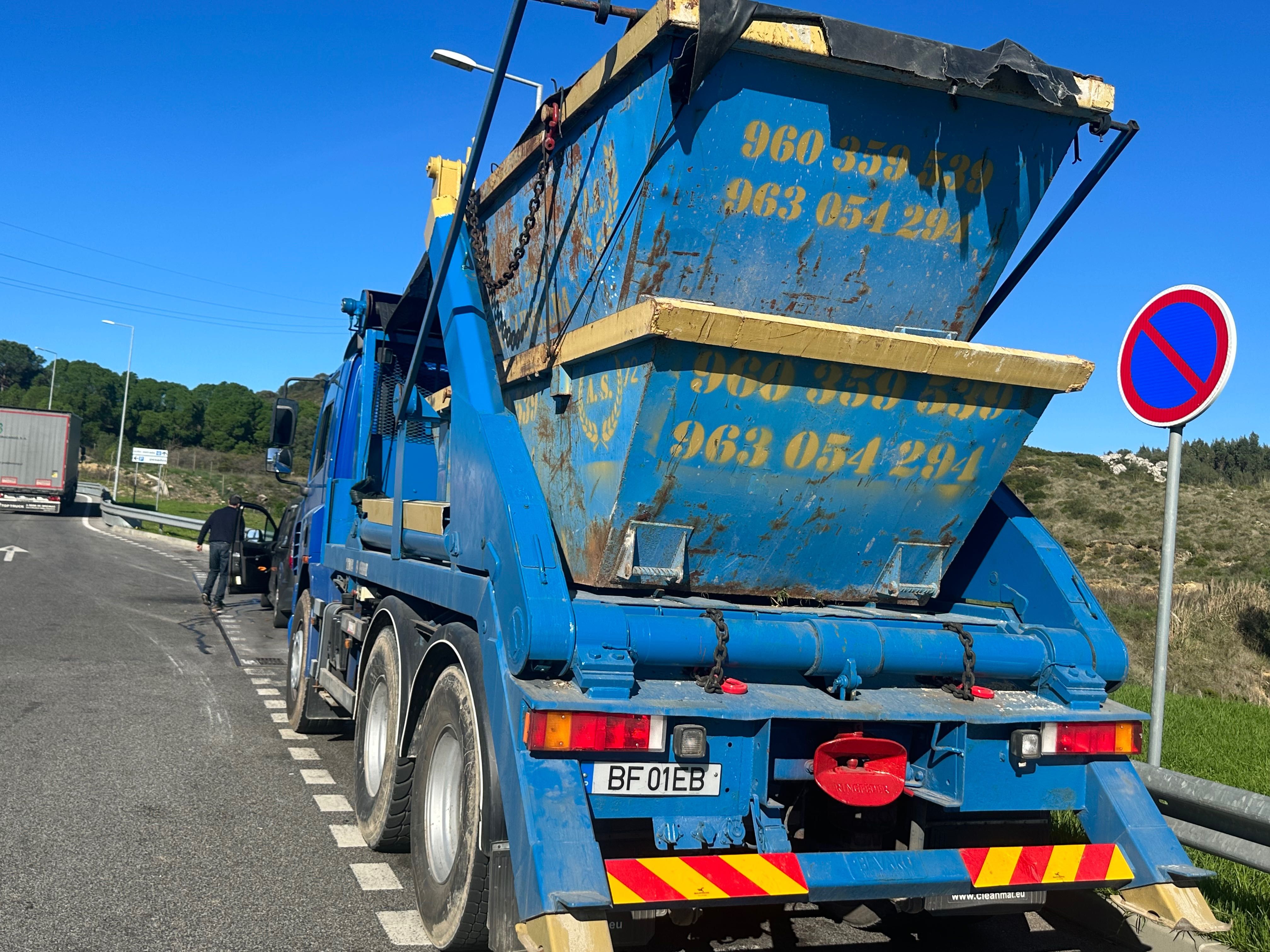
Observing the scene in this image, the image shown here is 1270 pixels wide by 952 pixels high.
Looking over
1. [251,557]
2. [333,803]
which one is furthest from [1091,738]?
[251,557]

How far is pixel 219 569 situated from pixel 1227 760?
1381 cm

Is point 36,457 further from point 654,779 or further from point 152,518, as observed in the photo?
point 654,779

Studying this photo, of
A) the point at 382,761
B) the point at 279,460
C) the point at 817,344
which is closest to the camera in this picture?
the point at 817,344

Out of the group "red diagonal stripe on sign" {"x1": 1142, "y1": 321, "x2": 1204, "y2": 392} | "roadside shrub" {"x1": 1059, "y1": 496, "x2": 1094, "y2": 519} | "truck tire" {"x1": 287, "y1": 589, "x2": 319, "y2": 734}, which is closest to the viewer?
"red diagonal stripe on sign" {"x1": 1142, "y1": 321, "x2": 1204, "y2": 392}

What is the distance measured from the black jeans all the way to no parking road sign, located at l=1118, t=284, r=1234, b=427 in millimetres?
14104

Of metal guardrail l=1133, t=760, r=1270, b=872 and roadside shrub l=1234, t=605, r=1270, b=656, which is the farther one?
roadside shrub l=1234, t=605, r=1270, b=656

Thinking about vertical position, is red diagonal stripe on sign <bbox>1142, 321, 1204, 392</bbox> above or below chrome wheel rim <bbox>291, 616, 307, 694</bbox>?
above

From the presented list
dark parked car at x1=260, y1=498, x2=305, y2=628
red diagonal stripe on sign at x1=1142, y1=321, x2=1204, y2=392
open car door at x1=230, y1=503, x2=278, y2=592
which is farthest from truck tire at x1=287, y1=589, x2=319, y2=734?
open car door at x1=230, y1=503, x2=278, y2=592

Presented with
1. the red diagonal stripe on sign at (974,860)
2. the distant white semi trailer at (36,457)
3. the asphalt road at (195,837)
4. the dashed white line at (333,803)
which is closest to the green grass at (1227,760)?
the asphalt road at (195,837)

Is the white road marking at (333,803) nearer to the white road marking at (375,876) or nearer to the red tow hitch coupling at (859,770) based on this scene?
the white road marking at (375,876)

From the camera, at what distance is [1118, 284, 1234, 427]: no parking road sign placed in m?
4.83

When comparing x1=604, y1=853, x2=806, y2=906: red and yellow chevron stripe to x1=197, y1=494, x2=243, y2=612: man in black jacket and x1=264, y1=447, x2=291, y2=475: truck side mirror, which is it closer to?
x1=264, y1=447, x2=291, y2=475: truck side mirror

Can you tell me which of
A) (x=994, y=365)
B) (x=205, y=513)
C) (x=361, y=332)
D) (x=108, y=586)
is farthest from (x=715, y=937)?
(x=205, y=513)

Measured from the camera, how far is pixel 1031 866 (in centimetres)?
376
